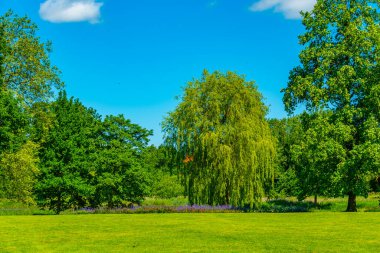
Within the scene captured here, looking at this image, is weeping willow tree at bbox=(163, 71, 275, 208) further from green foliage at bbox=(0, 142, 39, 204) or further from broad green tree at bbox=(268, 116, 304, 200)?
green foliage at bbox=(0, 142, 39, 204)

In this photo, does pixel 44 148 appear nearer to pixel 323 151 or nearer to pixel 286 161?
pixel 323 151

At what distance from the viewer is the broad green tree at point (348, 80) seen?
1247 inches

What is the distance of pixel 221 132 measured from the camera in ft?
119

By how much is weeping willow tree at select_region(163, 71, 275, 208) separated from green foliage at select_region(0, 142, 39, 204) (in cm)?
1088

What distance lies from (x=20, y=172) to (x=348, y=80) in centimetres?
2584

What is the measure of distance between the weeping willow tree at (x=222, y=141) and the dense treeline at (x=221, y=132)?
0.08 metres

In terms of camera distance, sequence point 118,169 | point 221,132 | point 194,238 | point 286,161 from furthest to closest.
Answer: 1. point 286,161
2. point 118,169
3. point 221,132
4. point 194,238

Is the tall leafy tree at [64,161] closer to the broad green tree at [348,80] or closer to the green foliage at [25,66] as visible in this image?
the green foliage at [25,66]

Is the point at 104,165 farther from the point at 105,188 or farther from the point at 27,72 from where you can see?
the point at 27,72

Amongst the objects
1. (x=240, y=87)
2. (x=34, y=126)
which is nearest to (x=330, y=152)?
(x=240, y=87)

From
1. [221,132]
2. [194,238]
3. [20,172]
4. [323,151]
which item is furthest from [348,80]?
[20,172]

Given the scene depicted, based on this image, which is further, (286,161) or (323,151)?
(286,161)

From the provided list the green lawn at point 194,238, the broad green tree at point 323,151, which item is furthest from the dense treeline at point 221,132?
the green lawn at point 194,238

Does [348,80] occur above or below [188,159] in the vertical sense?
above
